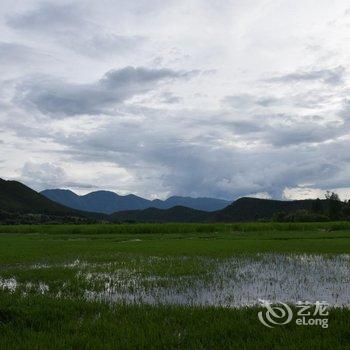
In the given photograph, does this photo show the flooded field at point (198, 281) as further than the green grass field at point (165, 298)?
Yes

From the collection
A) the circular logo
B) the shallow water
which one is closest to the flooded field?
the shallow water

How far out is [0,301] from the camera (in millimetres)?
12336

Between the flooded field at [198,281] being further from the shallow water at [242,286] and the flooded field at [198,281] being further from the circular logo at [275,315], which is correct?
the circular logo at [275,315]

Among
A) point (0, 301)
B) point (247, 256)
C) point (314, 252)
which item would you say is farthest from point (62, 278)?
point (314, 252)

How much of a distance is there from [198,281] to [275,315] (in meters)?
6.67

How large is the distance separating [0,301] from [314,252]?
20001mm

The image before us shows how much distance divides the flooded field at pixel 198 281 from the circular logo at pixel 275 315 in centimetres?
169

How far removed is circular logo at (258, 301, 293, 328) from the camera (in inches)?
367

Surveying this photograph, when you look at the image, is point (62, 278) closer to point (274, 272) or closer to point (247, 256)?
point (274, 272)

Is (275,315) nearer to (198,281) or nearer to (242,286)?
(242,286)

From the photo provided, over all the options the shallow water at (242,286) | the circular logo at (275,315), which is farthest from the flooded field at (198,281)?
the circular logo at (275,315)

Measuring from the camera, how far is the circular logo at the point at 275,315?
30.6ft

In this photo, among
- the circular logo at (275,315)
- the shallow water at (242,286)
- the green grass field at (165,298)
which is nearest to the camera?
the green grass field at (165,298)

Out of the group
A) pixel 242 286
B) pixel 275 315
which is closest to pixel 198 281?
pixel 242 286
